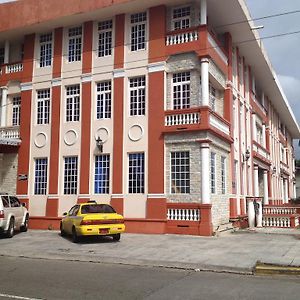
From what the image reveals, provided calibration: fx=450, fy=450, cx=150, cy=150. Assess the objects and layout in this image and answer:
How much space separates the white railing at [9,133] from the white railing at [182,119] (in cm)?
869

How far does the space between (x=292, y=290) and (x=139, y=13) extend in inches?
639

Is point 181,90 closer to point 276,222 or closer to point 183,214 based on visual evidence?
point 183,214

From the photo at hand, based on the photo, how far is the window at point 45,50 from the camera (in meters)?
23.9

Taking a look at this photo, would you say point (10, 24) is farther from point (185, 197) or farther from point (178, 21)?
point (185, 197)

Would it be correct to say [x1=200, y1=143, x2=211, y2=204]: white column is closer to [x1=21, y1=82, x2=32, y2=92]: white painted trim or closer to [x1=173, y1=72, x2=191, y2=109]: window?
[x1=173, y1=72, x2=191, y2=109]: window

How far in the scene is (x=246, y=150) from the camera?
27062 millimetres

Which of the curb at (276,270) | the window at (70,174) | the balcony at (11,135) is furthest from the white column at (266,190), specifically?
the curb at (276,270)

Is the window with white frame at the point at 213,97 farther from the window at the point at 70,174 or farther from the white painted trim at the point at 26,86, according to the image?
the white painted trim at the point at 26,86

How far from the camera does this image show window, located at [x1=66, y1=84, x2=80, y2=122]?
74.4 feet

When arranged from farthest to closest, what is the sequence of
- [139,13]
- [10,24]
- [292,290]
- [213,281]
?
[10,24]
[139,13]
[213,281]
[292,290]

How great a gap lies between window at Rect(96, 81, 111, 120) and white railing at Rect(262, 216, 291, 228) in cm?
970

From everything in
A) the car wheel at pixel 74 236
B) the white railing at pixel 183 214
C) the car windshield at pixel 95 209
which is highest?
the car windshield at pixel 95 209

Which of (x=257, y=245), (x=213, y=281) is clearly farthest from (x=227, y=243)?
(x=213, y=281)

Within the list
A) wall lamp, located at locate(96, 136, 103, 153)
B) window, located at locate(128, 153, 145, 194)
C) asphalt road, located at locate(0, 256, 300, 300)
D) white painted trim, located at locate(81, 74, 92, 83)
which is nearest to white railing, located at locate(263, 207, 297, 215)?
window, located at locate(128, 153, 145, 194)
